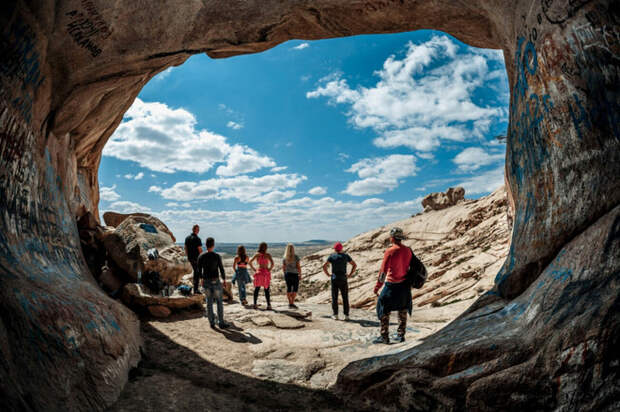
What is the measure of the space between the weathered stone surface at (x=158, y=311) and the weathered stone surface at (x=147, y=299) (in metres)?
0.09

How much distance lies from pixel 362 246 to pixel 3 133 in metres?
21.8

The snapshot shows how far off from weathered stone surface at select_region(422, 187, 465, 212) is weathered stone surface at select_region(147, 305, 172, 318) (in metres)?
24.9

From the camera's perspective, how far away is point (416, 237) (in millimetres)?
23281

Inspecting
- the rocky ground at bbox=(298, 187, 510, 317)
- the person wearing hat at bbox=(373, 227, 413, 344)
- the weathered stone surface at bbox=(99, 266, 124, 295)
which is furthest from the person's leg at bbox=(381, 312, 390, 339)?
the weathered stone surface at bbox=(99, 266, 124, 295)

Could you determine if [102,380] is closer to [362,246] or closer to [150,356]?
[150,356]

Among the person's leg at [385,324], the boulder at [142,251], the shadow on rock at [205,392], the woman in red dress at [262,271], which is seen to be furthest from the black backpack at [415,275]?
the boulder at [142,251]

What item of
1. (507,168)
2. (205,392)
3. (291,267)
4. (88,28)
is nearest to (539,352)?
(507,168)

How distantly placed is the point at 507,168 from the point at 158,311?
8064 millimetres

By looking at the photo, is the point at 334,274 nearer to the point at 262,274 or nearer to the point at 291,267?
the point at 291,267

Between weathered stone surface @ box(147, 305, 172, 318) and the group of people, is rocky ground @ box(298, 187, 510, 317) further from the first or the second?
weathered stone surface @ box(147, 305, 172, 318)

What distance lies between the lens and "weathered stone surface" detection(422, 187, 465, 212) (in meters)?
27.7

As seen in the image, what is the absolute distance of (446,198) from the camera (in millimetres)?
27938

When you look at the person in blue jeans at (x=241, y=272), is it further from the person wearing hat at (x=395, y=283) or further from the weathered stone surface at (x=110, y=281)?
the person wearing hat at (x=395, y=283)

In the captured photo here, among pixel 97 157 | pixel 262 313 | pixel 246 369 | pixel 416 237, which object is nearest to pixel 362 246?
pixel 416 237
